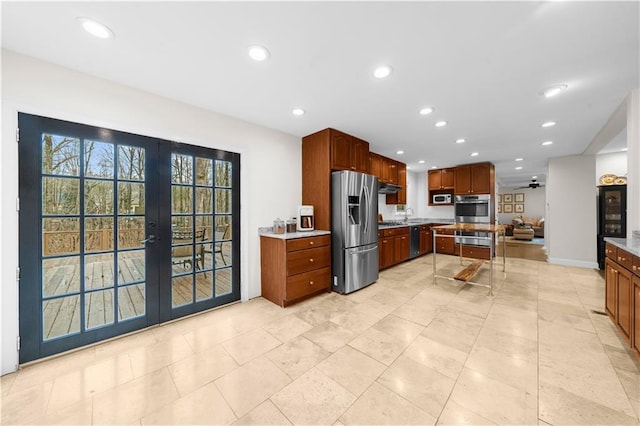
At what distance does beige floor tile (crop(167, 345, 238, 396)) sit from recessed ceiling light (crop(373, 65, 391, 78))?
2.76m

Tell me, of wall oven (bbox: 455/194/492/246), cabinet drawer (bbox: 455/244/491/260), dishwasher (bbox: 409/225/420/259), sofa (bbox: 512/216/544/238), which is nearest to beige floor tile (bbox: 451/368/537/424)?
dishwasher (bbox: 409/225/420/259)

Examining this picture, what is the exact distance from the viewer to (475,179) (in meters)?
5.88

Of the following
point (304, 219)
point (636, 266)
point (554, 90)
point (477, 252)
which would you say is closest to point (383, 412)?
point (636, 266)

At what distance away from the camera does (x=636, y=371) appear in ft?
5.81

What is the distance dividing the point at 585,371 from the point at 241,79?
12.3 ft

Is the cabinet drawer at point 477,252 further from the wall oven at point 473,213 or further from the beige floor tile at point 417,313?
the beige floor tile at point 417,313

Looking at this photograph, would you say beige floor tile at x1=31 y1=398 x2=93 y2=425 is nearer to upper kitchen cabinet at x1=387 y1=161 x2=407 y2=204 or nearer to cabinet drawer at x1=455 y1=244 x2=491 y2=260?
upper kitchen cabinet at x1=387 y1=161 x2=407 y2=204

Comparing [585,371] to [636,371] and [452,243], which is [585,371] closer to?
[636,371]

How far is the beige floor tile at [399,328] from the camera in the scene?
2285mm

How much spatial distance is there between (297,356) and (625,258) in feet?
9.94

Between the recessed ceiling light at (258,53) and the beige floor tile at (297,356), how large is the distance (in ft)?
8.16

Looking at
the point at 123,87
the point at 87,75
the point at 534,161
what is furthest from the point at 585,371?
the point at 534,161

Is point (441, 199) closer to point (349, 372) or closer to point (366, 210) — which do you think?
point (366, 210)

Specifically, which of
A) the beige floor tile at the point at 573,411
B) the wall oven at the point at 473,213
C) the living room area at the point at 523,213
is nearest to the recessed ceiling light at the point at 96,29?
the beige floor tile at the point at 573,411
